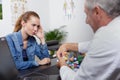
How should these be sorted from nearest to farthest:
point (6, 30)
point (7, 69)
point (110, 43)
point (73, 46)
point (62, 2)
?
point (110, 43) → point (7, 69) → point (73, 46) → point (6, 30) → point (62, 2)

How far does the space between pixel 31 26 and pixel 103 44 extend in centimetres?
132

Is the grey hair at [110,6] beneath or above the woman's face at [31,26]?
above

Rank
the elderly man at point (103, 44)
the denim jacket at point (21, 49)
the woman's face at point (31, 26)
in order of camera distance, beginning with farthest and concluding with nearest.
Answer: the woman's face at point (31, 26), the denim jacket at point (21, 49), the elderly man at point (103, 44)

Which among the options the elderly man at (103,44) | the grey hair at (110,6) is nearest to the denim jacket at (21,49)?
the elderly man at (103,44)

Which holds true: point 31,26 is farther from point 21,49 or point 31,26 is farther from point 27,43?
point 21,49

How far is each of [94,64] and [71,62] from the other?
2.28ft

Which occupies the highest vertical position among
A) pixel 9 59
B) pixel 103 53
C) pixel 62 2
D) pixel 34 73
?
pixel 62 2

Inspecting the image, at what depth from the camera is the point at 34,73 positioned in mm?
1687

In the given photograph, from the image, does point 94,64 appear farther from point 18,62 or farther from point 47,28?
point 47,28

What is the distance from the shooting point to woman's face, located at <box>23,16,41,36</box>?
86.8 inches

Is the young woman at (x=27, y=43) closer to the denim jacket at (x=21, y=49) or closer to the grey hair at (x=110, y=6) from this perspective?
the denim jacket at (x=21, y=49)

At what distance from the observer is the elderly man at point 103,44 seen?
97cm

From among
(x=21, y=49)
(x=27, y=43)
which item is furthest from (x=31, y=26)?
(x=21, y=49)

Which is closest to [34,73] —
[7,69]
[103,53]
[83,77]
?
[7,69]
